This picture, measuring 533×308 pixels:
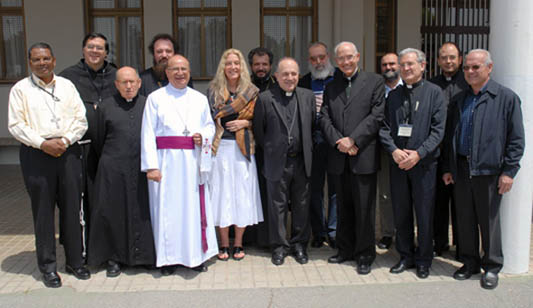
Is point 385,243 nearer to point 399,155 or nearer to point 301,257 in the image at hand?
point 301,257

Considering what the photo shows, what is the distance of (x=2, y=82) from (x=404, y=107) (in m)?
9.10

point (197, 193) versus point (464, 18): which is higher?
point (464, 18)

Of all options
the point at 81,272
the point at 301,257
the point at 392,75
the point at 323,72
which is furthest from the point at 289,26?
the point at 81,272

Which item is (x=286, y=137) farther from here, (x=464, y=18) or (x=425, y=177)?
(x=464, y=18)

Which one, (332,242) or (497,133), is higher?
(497,133)

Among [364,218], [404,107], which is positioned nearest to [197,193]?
[364,218]

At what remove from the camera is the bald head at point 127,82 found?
423cm

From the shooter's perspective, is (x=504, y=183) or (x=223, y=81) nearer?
(x=504, y=183)

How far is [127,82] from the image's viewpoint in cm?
423

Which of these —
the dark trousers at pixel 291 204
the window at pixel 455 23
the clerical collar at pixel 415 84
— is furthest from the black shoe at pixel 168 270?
the window at pixel 455 23

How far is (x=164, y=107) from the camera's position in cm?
422

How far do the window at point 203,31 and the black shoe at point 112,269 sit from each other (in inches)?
250

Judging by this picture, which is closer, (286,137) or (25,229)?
(286,137)

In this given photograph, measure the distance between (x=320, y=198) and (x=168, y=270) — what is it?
177 cm
